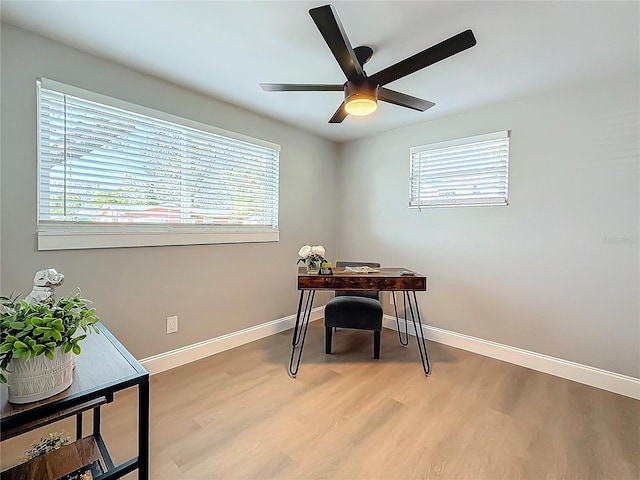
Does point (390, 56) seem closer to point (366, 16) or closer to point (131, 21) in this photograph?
point (366, 16)

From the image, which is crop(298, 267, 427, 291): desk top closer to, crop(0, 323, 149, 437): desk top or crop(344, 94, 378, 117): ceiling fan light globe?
crop(344, 94, 378, 117): ceiling fan light globe

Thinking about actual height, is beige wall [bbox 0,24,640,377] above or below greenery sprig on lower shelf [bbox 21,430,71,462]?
above

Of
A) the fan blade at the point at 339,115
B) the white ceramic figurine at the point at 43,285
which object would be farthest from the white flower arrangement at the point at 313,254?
the white ceramic figurine at the point at 43,285

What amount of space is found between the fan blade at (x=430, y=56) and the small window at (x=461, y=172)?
1.61 meters

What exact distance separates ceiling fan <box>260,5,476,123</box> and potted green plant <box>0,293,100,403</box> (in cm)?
148

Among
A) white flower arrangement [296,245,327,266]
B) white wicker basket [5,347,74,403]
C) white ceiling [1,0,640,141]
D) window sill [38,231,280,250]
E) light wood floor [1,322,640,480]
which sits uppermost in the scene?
white ceiling [1,0,640,141]

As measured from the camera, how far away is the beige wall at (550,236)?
2309 mm

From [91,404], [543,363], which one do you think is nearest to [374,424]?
[91,404]

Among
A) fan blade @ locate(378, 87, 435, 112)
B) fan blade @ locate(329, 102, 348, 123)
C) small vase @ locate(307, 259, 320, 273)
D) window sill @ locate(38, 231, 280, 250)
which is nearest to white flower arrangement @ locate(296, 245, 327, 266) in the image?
small vase @ locate(307, 259, 320, 273)

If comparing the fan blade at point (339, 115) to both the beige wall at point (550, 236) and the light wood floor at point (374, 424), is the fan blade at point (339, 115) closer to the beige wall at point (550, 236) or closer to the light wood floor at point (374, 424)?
the beige wall at point (550, 236)

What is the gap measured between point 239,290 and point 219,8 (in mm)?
2277

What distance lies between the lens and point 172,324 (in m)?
2.61

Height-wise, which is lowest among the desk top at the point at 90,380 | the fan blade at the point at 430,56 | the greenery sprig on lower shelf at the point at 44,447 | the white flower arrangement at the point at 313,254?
the greenery sprig on lower shelf at the point at 44,447

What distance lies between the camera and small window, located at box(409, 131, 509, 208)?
2.88m
